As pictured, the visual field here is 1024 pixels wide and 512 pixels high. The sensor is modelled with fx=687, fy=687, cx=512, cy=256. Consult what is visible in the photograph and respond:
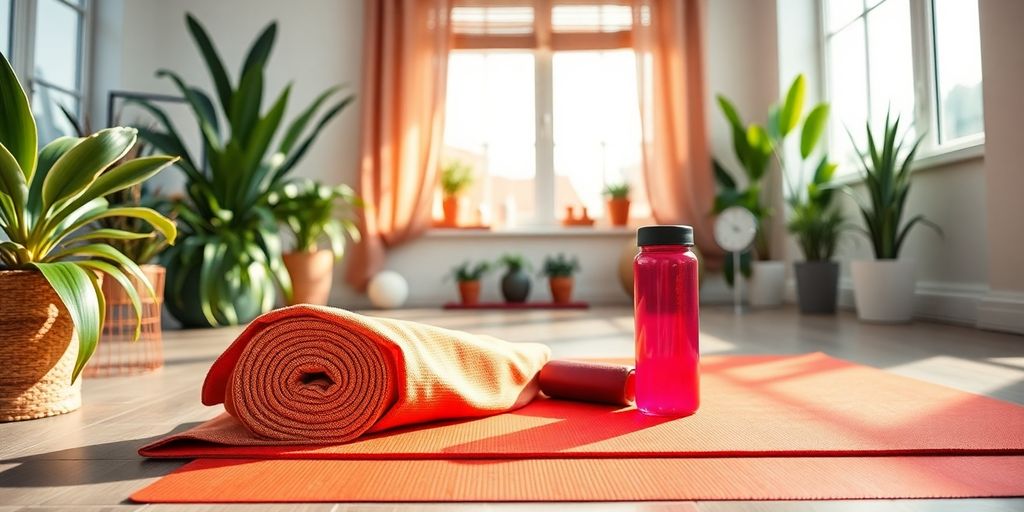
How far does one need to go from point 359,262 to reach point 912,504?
424 centimetres

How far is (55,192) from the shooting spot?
1.36 metres

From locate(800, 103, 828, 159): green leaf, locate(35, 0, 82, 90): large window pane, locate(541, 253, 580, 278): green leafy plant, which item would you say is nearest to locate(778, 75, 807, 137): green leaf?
locate(800, 103, 828, 159): green leaf

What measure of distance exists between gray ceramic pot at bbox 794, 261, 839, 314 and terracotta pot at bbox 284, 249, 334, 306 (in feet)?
8.86

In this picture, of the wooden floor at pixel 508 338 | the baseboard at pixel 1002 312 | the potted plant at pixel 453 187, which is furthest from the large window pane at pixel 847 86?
the potted plant at pixel 453 187

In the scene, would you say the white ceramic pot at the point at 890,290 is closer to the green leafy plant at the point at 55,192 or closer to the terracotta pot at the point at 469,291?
the terracotta pot at the point at 469,291

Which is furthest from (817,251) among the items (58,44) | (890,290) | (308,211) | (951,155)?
(58,44)

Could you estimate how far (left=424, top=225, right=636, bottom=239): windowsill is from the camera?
16.1ft

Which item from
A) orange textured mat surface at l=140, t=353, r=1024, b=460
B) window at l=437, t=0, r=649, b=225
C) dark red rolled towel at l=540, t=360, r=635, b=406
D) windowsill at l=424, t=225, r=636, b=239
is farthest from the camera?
window at l=437, t=0, r=649, b=225

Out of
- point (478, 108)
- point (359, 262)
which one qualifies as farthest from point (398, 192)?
point (478, 108)

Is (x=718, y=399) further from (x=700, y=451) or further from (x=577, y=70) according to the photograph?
(x=577, y=70)

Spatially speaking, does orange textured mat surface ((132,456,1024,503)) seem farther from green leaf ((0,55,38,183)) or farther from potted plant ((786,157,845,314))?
potted plant ((786,157,845,314))

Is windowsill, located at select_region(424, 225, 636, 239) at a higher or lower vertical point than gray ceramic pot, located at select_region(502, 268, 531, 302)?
higher

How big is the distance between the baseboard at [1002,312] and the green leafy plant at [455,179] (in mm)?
3189

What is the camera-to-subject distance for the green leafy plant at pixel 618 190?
496cm
